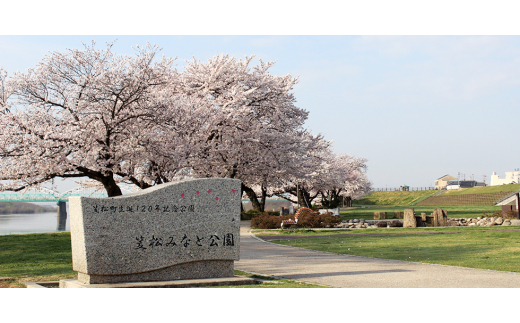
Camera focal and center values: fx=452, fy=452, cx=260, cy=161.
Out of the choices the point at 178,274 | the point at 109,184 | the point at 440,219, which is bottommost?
the point at 440,219

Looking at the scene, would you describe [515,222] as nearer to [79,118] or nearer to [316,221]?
[316,221]

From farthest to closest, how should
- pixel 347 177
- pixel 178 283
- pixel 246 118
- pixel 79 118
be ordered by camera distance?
pixel 347 177 < pixel 246 118 < pixel 79 118 < pixel 178 283

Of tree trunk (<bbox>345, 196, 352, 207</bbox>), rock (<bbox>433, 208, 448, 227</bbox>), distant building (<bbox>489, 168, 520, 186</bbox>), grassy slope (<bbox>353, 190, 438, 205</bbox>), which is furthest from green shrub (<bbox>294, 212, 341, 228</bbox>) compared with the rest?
distant building (<bbox>489, 168, 520, 186</bbox>)

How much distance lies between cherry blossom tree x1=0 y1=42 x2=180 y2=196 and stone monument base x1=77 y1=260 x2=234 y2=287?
12360 millimetres

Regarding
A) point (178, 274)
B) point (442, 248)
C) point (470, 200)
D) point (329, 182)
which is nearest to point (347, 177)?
point (329, 182)

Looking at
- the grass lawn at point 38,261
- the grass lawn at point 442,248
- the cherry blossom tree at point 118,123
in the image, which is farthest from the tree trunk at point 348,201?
the grass lawn at point 38,261

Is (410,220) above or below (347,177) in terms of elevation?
below

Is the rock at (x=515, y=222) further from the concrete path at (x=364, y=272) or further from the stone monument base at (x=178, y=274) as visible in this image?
the stone monument base at (x=178, y=274)

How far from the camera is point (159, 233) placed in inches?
360

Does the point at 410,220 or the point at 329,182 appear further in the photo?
the point at 329,182

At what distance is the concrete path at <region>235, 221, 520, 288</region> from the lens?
880 centimetres

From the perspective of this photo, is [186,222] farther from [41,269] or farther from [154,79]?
[154,79]

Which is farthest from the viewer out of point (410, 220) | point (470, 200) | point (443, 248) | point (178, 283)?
point (470, 200)

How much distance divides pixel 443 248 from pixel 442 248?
0.10 feet
